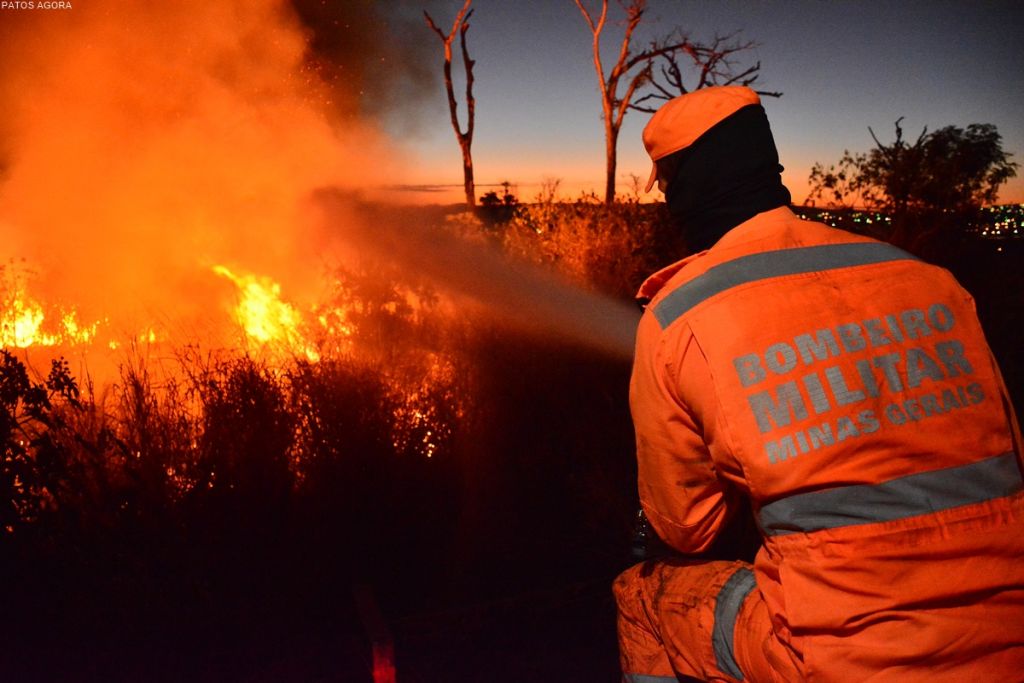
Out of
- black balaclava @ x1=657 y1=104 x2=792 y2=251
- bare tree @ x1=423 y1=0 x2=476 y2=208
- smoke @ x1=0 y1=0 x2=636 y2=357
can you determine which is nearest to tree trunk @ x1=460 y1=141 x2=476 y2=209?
bare tree @ x1=423 y1=0 x2=476 y2=208

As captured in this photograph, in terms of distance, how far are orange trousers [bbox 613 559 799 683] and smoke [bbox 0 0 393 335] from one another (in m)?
6.56

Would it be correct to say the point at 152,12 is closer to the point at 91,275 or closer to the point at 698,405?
the point at 91,275

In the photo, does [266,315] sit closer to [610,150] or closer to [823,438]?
[823,438]

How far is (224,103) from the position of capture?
8242 millimetres

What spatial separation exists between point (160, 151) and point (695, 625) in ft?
28.7

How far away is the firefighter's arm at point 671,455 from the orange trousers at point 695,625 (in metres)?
0.18

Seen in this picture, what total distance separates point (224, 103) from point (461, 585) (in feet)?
23.3

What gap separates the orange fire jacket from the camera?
4.21ft

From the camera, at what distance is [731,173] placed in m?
1.72

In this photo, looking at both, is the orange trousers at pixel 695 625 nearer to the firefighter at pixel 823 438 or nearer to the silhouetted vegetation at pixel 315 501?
the firefighter at pixel 823 438

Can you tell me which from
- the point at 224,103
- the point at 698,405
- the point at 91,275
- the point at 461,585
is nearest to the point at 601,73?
the point at 224,103

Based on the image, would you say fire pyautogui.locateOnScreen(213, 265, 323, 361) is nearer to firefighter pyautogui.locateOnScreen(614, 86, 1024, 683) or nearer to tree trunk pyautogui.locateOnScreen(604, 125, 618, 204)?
firefighter pyautogui.locateOnScreen(614, 86, 1024, 683)

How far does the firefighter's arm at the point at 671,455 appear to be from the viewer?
1.56m

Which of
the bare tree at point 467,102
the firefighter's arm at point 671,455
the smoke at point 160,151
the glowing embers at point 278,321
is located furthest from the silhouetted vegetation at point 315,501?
the bare tree at point 467,102
